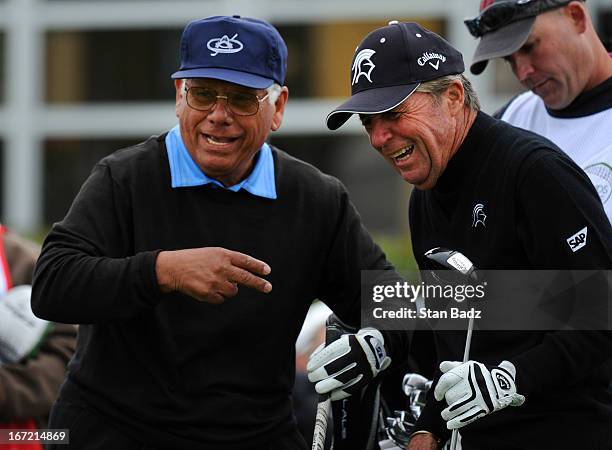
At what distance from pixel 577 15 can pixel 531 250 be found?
1461mm

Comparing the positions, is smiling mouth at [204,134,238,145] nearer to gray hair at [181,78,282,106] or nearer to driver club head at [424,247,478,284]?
gray hair at [181,78,282,106]

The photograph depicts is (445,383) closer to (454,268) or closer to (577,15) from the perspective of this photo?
(454,268)

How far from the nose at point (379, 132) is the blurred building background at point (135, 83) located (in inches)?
357

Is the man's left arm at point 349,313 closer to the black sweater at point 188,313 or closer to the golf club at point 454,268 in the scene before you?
the black sweater at point 188,313

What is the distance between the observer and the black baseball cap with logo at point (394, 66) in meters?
3.34

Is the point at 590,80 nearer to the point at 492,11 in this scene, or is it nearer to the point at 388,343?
the point at 492,11

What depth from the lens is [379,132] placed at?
341 cm

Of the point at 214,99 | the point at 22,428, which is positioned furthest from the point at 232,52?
the point at 22,428

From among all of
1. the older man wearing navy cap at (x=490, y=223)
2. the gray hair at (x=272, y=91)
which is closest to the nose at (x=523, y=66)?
the older man wearing navy cap at (x=490, y=223)

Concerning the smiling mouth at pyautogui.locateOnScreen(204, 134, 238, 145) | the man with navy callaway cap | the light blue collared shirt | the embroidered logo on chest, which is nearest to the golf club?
the embroidered logo on chest

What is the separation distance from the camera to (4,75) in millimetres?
13305

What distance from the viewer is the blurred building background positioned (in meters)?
12.7

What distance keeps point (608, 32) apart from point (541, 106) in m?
8.33

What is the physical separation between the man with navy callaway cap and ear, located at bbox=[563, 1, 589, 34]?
1169mm
